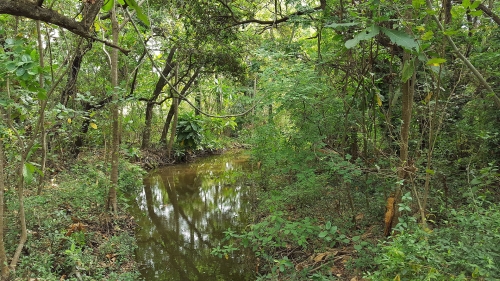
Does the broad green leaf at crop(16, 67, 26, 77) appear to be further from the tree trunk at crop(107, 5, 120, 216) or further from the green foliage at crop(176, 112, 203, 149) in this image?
the green foliage at crop(176, 112, 203, 149)

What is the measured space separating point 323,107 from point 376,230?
1.75 m

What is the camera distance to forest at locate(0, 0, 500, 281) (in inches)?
95.6

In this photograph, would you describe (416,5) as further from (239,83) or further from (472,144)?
(239,83)

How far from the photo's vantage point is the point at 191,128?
43.8 feet

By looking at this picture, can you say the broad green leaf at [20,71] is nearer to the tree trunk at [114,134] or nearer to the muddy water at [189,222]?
the tree trunk at [114,134]

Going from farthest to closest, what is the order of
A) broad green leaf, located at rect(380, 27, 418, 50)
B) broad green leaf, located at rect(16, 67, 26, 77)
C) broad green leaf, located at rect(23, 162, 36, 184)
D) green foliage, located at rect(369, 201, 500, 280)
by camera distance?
broad green leaf, located at rect(23, 162, 36, 184) → green foliage, located at rect(369, 201, 500, 280) → broad green leaf, located at rect(16, 67, 26, 77) → broad green leaf, located at rect(380, 27, 418, 50)

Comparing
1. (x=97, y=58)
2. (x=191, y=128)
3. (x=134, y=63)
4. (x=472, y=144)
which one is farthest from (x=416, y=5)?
(x=191, y=128)

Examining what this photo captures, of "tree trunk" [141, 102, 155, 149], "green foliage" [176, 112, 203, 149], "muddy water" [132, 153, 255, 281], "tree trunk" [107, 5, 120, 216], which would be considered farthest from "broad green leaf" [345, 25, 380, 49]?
"green foliage" [176, 112, 203, 149]

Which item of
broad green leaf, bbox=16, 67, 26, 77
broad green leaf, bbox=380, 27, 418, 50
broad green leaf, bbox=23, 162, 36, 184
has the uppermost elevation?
broad green leaf, bbox=16, 67, 26, 77

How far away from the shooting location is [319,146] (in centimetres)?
428

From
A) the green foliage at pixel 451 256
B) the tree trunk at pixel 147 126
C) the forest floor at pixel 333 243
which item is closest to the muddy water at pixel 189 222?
the forest floor at pixel 333 243

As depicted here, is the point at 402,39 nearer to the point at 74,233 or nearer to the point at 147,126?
the point at 74,233

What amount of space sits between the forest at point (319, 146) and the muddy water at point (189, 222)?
184 millimetres

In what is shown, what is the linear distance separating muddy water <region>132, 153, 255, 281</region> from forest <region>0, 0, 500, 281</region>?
0.18 m
